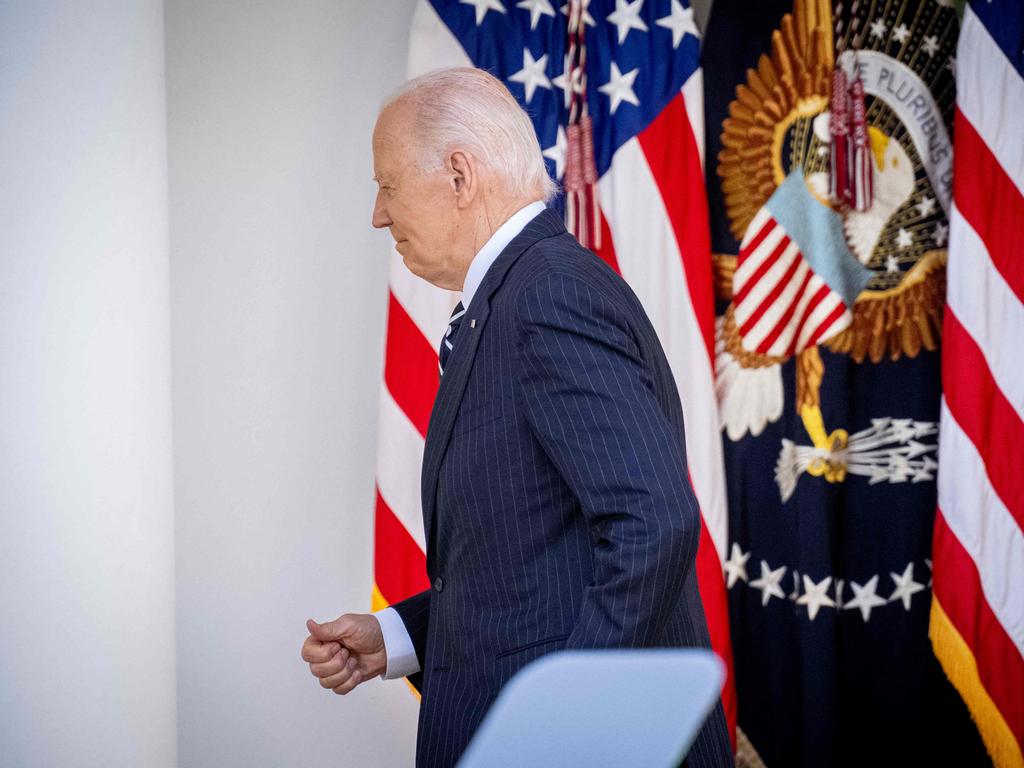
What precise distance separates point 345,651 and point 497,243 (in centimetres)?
54

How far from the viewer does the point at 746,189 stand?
233 cm

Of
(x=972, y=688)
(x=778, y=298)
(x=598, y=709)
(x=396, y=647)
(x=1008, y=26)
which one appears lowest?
(x=972, y=688)

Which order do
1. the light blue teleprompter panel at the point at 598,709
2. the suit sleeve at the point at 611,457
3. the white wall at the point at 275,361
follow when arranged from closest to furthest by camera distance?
1. the light blue teleprompter panel at the point at 598,709
2. the suit sleeve at the point at 611,457
3. the white wall at the point at 275,361

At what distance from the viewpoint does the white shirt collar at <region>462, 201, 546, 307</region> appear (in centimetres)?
117

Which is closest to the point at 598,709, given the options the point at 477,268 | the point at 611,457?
the point at 611,457

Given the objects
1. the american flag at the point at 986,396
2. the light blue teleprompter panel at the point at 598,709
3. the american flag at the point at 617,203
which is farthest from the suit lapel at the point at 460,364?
the american flag at the point at 986,396

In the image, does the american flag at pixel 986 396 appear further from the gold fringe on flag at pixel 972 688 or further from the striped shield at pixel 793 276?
the striped shield at pixel 793 276

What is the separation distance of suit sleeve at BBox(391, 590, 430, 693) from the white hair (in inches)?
21.1

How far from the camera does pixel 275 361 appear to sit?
2.27 metres

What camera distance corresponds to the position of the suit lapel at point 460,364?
109cm

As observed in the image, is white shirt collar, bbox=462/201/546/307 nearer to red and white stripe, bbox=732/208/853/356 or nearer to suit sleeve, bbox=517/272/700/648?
suit sleeve, bbox=517/272/700/648

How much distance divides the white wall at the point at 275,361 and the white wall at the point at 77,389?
72 centimetres

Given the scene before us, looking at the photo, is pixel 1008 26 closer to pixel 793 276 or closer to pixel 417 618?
pixel 793 276

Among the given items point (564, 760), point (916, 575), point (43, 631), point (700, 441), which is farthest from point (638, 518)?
point (916, 575)
